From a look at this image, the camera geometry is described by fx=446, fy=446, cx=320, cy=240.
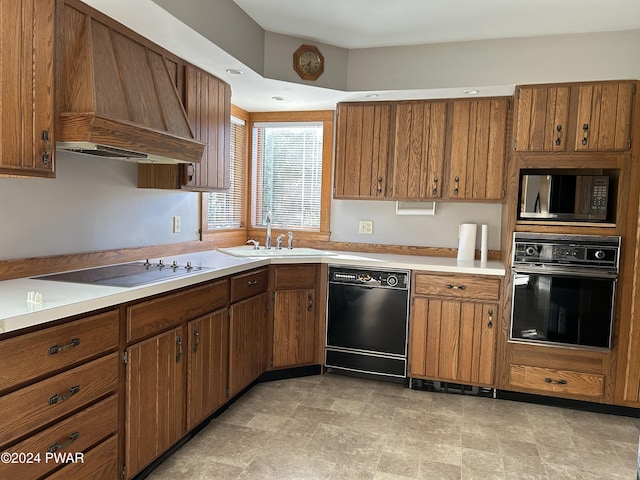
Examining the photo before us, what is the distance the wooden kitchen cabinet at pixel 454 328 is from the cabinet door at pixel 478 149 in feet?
2.33

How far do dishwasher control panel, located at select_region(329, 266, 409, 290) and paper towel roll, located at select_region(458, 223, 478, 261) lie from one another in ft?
1.90

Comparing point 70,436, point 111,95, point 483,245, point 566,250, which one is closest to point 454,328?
point 483,245

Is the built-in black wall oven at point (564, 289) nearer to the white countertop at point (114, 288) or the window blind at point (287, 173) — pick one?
the white countertop at point (114, 288)

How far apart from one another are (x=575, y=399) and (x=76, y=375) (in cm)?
304

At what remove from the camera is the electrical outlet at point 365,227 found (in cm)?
394

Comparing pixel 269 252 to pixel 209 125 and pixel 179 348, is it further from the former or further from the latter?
pixel 179 348

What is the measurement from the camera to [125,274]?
7.39ft

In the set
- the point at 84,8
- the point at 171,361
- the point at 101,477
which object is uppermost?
the point at 84,8

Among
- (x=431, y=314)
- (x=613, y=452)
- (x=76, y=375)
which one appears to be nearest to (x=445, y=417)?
(x=431, y=314)

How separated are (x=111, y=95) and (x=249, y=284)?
1.44 m

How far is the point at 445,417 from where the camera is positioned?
9.42 ft

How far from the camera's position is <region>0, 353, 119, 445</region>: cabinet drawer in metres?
1.41

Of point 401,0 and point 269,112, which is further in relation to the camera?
point 269,112

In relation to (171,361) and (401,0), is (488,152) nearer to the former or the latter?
(401,0)
